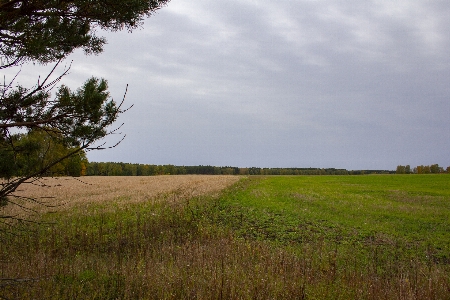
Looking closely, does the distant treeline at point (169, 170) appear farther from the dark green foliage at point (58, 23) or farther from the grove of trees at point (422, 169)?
the dark green foliage at point (58, 23)

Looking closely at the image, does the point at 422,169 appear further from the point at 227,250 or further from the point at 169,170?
the point at 227,250

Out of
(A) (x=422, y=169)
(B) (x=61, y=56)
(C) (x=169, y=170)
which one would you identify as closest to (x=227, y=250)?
(B) (x=61, y=56)

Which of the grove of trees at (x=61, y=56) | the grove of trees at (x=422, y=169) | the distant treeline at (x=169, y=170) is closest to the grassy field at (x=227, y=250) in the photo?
the grove of trees at (x=61, y=56)

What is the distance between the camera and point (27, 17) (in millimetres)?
5289

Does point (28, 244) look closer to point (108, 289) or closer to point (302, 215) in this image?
point (108, 289)

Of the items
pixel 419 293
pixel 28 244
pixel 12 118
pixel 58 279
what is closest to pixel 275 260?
pixel 419 293

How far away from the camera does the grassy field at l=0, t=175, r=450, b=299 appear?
649 centimetres

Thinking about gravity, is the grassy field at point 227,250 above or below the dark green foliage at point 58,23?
below

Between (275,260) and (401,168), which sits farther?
(401,168)

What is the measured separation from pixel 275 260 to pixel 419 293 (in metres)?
3.20

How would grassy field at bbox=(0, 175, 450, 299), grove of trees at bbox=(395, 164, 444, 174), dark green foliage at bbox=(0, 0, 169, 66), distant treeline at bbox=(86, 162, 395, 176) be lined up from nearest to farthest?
dark green foliage at bbox=(0, 0, 169, 66) → grassy field at bbox=(0, 175, 450, 299) → distant treeline at bbox=(86, 162, 395, 176) → grove of trees at bbox=(395, 164, 444, 174)

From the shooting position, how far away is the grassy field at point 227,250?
6492mm

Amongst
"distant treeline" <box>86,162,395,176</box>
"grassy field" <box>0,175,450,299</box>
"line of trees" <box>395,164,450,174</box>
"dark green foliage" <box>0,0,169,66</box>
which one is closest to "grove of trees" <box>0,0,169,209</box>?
"dark green foliage" <box>0,0,169,66</box>

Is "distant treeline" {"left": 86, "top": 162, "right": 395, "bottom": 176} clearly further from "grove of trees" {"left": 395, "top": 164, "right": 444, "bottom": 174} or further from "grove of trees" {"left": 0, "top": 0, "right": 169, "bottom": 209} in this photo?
"grove of trees" {"left": 0, "top": 0, "right": 169, "bottom": 209}
